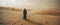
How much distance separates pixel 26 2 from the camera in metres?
1.83

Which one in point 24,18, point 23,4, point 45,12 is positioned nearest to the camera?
point 24,18

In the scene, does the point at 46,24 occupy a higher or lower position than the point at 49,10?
lower

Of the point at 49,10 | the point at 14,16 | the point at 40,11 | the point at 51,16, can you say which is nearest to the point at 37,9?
the point at 40,11

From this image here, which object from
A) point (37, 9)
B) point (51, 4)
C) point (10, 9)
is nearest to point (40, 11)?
point (37, 9)

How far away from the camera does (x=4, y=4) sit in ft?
6.12

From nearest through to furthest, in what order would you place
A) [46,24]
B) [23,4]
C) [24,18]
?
[46,24] < [24,18] < [23,4]

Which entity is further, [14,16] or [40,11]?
[40,11]

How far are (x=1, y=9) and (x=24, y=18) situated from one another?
565 mm

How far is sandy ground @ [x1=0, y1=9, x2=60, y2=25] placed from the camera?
1379 mm

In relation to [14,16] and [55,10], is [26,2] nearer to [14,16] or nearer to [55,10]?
[14,16]

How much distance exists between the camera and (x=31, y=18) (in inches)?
59.1

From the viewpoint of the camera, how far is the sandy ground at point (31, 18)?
1379 mm

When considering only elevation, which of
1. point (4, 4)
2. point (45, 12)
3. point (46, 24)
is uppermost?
point (4, 4)

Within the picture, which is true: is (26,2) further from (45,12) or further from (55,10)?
(55,10)
